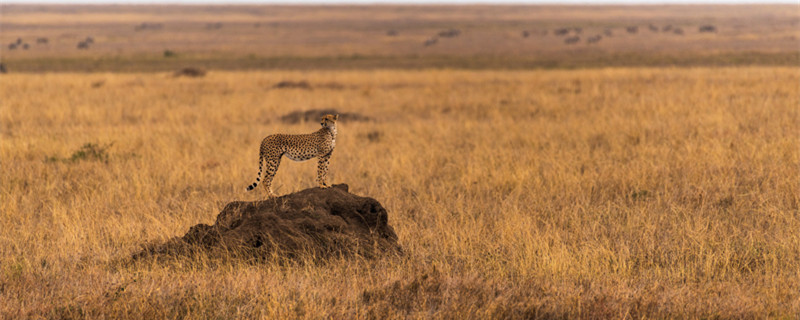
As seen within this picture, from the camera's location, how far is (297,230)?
228 inches

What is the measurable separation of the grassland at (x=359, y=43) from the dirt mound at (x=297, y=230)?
3870 cm

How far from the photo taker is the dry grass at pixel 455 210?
4.88 metres

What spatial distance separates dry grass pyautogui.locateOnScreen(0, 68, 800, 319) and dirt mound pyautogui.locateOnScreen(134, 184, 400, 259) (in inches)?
7.7

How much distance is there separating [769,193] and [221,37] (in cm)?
9093

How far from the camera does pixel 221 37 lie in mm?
93312

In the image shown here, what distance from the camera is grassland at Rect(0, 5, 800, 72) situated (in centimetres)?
4802

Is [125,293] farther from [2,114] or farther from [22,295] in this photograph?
[2,114]

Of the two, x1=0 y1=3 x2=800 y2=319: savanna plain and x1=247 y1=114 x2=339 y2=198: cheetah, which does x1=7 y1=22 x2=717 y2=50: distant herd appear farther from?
x1=247 y1=114 x2=339 y2=198: cheetah

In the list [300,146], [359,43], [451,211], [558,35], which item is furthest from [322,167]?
[558,35]

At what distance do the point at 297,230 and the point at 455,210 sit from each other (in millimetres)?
2394

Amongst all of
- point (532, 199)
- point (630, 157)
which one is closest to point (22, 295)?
point (532, 199)

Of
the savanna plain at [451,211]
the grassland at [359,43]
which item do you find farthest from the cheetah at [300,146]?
the grassland at [359,43]

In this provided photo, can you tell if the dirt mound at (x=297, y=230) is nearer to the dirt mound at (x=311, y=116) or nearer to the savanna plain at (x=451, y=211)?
the savanna plain at (x=451, y=211)

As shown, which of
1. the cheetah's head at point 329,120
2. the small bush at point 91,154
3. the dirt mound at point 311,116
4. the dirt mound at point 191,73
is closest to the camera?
the cheetah's head at point 329,120
